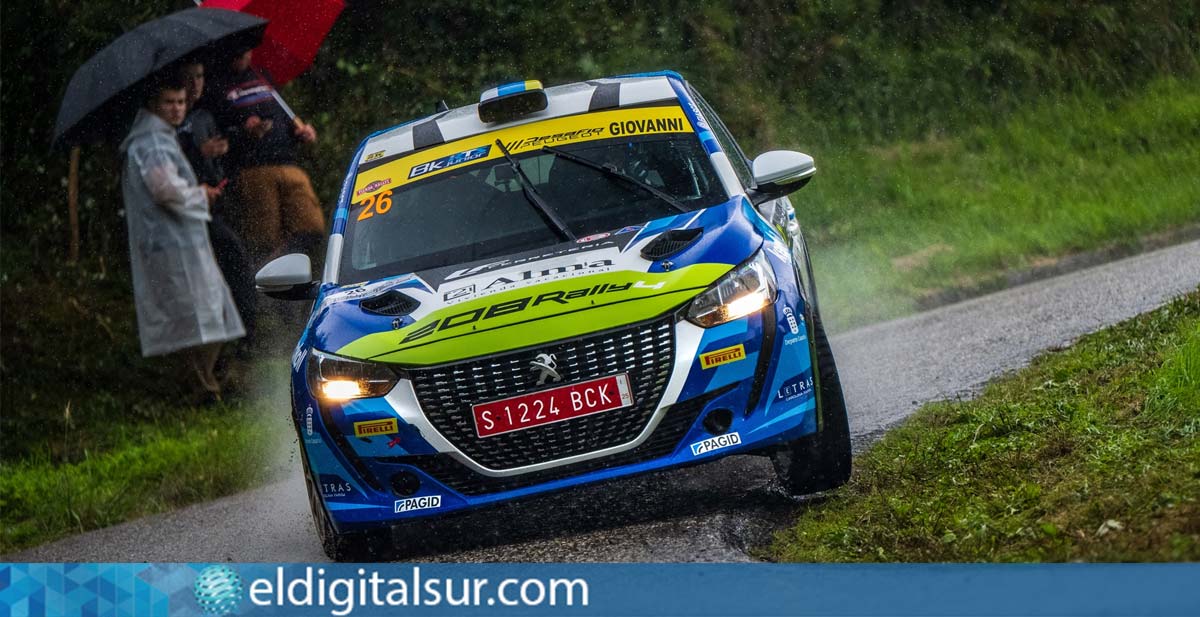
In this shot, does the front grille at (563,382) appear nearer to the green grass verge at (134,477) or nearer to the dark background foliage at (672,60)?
the green grass verge at (134,477)

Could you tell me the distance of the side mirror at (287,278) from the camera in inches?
274

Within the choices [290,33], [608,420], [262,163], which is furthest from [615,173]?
[290,33]

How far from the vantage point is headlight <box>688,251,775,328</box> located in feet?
19.4

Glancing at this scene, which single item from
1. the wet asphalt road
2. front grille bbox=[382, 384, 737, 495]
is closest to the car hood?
front grille bbox=[382, 384, 737, 495]

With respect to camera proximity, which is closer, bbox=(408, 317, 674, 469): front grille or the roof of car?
bbox=(408, 317, 674, 469): front grille

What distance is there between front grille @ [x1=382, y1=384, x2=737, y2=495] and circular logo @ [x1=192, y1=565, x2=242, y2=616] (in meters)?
0.89

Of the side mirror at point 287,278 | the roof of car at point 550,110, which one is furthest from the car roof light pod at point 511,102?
the side mirror at point 287,278

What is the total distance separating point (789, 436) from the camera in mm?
6031

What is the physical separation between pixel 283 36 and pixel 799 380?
854 cm

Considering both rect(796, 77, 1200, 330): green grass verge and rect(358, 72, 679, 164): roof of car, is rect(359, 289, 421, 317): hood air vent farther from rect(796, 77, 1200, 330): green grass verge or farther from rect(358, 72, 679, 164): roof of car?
rect(796, 77, 1200, 330): green grass verge

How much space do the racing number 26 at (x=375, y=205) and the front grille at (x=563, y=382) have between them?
1.53 metres

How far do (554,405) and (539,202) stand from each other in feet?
4.50

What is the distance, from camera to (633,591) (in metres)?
5.66

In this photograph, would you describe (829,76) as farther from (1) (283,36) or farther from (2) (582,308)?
(2) (582,308)
